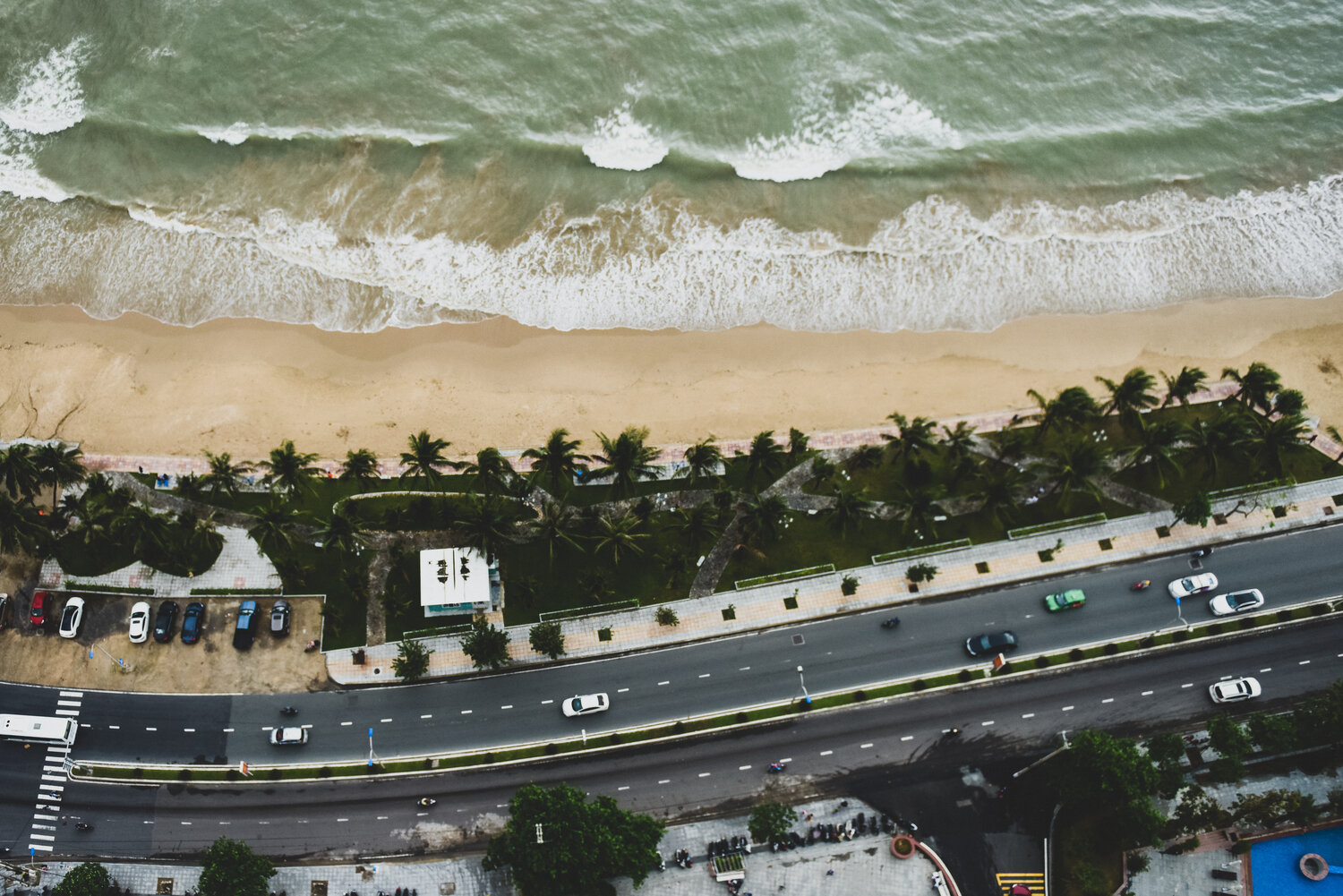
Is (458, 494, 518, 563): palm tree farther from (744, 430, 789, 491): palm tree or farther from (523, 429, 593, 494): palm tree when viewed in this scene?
(744, 430, 789, 491): palm tree

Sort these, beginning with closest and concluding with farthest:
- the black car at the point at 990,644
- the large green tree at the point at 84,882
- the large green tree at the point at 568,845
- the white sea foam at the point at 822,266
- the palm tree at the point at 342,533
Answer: the large green tree at the point at 568,845 → the large green tree at the point at 84,882 → the palm tree at the point at 342,533 → the black car at the point at 990,644 → the white sea foam at the point at 822,266

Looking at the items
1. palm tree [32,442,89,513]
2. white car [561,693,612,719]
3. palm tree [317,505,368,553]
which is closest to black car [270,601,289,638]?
palm tree [317,505,368,553]

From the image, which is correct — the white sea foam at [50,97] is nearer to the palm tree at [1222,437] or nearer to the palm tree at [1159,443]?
the palm tree at [1159,443]

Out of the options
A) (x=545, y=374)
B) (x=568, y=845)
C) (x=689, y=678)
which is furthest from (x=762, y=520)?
(x=568, y=845)

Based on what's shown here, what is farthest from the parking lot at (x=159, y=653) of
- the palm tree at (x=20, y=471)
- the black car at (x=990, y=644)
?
the black car at (x=990, y=644)

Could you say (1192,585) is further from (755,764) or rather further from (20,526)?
(20,526)

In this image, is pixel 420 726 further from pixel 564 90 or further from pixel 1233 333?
pixel 1233 333
